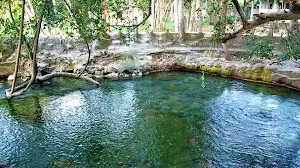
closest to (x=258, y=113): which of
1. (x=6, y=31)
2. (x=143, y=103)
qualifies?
(x=143, y=103)

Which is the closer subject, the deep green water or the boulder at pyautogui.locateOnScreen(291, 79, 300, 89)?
the deep green water

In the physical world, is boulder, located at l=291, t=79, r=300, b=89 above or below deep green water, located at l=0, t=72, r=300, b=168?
above

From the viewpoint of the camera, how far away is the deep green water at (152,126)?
340 inches

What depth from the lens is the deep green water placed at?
8.62 m

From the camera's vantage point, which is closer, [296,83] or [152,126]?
[152,126]

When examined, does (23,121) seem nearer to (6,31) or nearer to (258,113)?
(6,31)

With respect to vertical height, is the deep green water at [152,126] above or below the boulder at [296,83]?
below

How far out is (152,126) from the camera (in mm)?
10789

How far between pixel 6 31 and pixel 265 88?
11172 mm

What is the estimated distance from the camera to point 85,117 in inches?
462

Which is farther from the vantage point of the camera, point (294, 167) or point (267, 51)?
point (267, 51)

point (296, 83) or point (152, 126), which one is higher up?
point (296, 83)

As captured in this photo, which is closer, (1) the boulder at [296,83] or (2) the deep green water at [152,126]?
(2) the deep green water at [152,126]

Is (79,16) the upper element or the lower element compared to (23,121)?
upper
